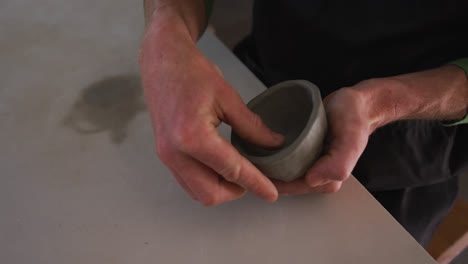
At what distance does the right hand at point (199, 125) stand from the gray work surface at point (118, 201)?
8 centimetres

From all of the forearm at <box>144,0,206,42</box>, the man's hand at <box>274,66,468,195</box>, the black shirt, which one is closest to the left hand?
the man's hand at <box>274,66,468,195</box>

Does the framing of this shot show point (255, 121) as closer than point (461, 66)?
Yes

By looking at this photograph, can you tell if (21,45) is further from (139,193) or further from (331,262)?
(331,262)

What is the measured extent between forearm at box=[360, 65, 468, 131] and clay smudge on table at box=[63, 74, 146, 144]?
0.53 meters

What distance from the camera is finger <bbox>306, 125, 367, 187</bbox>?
0.62 meters

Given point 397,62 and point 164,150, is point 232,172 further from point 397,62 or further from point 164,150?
point 397,62

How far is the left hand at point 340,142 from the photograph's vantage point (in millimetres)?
621

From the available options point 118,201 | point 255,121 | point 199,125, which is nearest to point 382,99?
point 255,121

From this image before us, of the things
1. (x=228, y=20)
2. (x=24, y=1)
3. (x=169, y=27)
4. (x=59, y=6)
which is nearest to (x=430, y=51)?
(x=169, y=27)

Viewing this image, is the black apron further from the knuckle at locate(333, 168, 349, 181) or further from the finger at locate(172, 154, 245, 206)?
the finger at locate(172, 154, 245, 206)

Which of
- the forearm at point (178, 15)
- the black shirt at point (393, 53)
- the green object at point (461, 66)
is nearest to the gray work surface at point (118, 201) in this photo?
the forearm at point (178, 15)

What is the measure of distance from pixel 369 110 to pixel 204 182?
0.35 metres

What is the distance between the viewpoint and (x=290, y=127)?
2.56 feet

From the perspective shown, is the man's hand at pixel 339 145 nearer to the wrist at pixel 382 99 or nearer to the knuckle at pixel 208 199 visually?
the wrist at pixel 382 99
